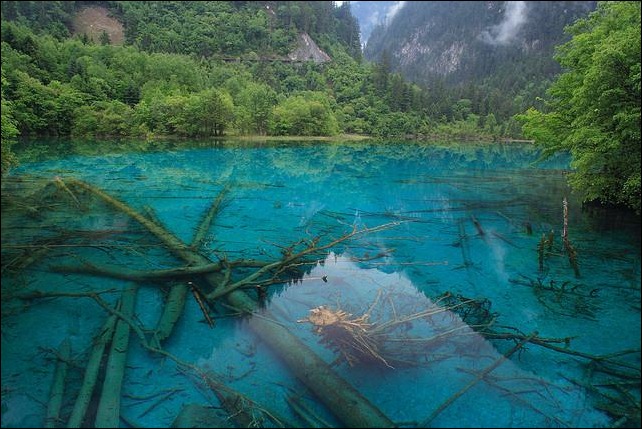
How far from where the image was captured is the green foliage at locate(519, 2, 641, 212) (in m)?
12.6

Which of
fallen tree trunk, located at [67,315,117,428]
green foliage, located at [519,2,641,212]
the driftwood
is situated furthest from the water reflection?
green foliage, located at [519,2,641,212]

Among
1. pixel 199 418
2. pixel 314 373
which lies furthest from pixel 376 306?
pixel 199 418

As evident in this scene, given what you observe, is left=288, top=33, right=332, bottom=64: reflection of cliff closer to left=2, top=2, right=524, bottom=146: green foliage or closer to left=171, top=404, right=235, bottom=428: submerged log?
left=2, top=2, right=524, bottom=146: green foliage

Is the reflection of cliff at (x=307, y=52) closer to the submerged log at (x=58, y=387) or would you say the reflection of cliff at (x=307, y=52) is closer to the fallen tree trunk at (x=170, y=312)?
the fallen tree trunk at (x=170, y=312)

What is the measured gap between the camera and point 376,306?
381 inches

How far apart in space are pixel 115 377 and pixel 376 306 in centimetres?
585

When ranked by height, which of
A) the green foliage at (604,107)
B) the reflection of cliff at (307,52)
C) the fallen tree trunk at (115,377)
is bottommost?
the fallen tree trunk at (115,377)

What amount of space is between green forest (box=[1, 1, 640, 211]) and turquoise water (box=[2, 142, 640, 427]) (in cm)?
386

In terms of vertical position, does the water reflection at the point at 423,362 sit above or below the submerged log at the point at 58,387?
above

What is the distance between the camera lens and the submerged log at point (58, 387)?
5.39 metres

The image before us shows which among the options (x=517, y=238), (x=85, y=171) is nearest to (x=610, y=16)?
(x=517, y=238)

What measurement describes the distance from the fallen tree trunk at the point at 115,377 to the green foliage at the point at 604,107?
14743 millimetres

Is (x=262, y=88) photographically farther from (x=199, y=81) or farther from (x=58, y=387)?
(x=58, y=387)

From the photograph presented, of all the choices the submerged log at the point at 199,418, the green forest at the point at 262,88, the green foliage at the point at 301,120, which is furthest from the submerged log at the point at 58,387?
the green foliage at the point at 301,120
